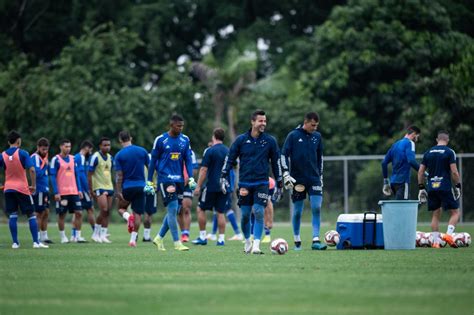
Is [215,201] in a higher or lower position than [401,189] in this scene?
lower

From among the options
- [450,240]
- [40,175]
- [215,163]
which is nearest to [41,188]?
[40,175]

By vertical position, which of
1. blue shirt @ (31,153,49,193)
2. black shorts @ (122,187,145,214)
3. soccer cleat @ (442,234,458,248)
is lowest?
soccer cleat @ (442,234,458,248)

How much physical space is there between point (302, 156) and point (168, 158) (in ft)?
8.01

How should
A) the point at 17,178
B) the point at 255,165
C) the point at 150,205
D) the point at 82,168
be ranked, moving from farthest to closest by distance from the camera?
the point at 82,168 < the point at 150,205 < the point at 17,178 < the point at 255,165

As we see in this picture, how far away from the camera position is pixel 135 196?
2186 cm

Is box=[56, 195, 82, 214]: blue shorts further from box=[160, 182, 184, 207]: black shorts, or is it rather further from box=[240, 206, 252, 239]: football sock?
box=[240, 206, 252, 239]: football sock

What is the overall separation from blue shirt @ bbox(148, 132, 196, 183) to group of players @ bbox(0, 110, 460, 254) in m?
0.02

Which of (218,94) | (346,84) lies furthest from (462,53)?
(218,94)

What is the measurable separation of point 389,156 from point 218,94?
28.3 metres

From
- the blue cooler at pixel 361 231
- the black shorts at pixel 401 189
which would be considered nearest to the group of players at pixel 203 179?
the black shorts at pixel 401 189

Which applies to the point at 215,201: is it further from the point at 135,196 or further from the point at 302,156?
the point at 302,156

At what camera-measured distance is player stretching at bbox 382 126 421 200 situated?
20.9 m

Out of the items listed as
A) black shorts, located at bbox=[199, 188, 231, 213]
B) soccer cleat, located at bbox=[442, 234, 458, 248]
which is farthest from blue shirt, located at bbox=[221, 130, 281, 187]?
black shorts, located at bbox=[199, 188, 231, 213]

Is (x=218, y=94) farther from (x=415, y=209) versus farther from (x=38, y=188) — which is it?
(x=415, y=209)
